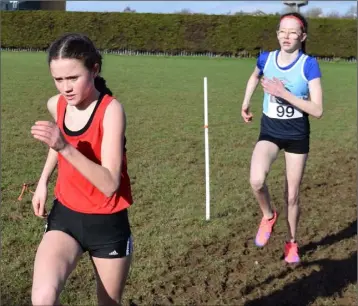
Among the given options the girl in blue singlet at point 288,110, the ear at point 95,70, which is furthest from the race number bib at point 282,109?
the ear at point 95,70

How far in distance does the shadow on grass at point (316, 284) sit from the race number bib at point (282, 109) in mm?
1397

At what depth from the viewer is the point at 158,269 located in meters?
5.04

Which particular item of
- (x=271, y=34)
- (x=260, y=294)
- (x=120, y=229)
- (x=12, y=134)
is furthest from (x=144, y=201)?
(x=271, y=34)

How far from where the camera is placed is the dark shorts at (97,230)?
3131mm

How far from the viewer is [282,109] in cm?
523

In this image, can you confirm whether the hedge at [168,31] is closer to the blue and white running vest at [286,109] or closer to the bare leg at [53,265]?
the blue and white running vest at [286,109]

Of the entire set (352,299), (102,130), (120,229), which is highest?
(102,130)

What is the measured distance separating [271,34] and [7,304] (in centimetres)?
3652

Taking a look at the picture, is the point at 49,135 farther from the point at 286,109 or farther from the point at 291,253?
the point at 291,253

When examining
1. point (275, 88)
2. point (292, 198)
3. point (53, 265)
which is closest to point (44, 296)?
point (53, 265)

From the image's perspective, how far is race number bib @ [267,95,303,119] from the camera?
520 centimetres

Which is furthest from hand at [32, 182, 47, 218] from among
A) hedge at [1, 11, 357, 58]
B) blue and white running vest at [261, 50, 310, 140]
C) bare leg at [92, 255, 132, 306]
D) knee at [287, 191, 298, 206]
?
hedge at [1, 11, 357, 58]

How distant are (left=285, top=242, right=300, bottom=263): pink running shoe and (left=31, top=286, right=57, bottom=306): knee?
307 cm

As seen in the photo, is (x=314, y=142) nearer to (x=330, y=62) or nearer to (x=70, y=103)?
(x=70, y=103)
